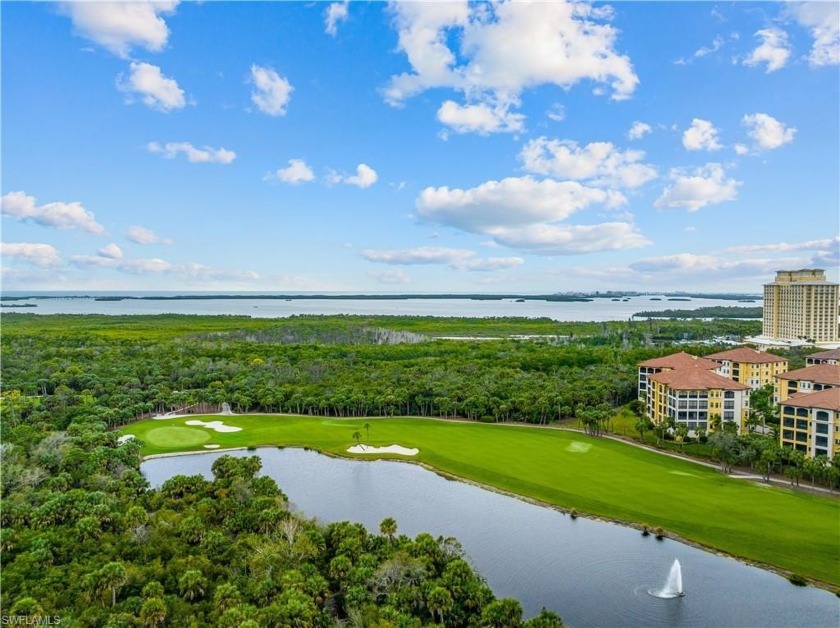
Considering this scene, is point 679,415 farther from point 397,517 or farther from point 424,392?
point 397,517

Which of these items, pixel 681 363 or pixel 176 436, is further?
pixel 681 363

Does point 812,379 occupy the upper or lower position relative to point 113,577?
upper

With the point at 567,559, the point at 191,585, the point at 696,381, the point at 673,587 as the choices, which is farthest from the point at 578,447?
the point at 191,585

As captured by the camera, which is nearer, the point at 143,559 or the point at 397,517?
the point at 143,559

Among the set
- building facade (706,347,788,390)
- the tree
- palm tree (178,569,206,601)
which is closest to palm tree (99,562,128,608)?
palm tree (178,569,206,601)

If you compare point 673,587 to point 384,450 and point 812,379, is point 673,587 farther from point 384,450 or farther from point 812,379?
point 812,379

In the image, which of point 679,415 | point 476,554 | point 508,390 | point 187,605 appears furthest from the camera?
point 508,390

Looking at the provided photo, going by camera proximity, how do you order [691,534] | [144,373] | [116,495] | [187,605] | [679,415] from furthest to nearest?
[144,373], [679,415], [116,495], [691,534], [187,605]

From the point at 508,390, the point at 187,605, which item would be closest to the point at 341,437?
the point at 508,390
